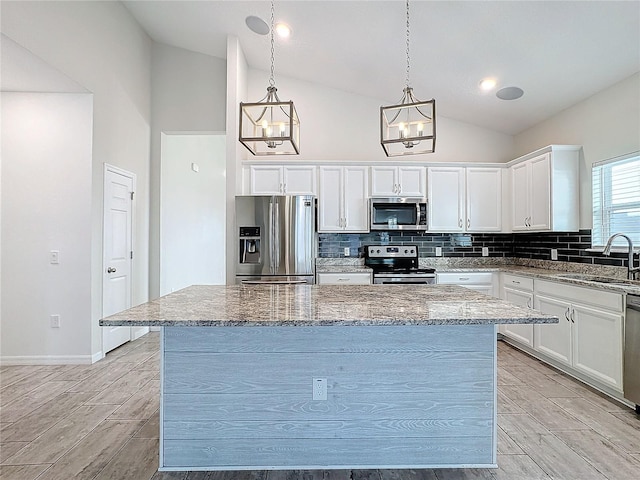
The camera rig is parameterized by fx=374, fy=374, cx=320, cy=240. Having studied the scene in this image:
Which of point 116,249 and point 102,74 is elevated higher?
point 102,74

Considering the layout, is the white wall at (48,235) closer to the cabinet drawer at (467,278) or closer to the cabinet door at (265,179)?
the cabinet door at (265,179)

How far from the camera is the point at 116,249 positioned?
4.21m

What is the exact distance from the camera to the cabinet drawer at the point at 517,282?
3.88m

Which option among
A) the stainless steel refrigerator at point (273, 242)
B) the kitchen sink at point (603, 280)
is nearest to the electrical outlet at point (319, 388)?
the stainless steel refrigerator at point (273, 242)

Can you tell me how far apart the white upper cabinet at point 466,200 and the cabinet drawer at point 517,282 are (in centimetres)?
74

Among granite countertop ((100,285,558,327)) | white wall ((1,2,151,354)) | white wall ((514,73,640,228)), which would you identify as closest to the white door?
white wall ((1,2,151,354))

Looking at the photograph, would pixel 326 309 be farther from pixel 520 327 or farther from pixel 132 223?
pixel 132 223

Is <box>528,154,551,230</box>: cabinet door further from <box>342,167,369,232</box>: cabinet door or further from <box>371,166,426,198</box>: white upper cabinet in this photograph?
<box>342,167,369,232</box>: cabinet door

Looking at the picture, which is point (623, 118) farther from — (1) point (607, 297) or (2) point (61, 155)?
(2) point (61, 155)

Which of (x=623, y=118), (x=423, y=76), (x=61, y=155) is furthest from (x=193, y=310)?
(x=623, y=118)

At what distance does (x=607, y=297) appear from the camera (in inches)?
112

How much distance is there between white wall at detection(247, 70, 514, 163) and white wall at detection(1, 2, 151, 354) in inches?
60.9

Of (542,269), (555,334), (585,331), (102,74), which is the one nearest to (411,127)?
(585,331)

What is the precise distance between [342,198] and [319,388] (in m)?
3.03
